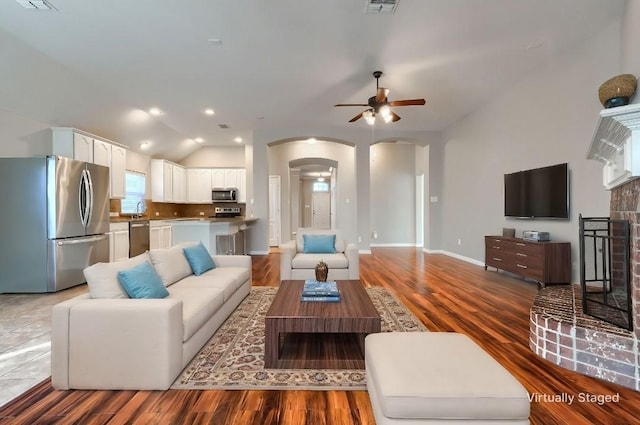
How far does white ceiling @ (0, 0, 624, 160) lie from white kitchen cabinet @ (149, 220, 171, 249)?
220cm

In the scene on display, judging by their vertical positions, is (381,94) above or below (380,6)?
below

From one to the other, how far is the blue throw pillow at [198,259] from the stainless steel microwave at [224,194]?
5.60m

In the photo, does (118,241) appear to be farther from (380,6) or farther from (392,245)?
(392,245)

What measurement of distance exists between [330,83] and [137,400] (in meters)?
4.56

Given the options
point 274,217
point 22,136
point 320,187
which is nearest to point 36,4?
point 22,136

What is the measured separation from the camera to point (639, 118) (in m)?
1.82

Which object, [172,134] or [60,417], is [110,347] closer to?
[60,417]

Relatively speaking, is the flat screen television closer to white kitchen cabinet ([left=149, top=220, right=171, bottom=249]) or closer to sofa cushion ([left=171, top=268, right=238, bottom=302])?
sofa cushion ([left=171, top=268, right=238, bottom=302])

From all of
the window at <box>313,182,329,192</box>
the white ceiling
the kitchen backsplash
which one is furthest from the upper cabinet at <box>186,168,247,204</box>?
the window at <box>313,182,329,192</box>

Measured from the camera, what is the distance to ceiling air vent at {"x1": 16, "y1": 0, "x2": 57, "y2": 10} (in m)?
2.95

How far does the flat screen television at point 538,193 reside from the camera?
161 inches

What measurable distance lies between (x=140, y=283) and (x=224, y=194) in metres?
7.03

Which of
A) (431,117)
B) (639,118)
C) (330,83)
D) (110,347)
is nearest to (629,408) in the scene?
(639,118)

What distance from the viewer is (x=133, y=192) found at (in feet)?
24.4
